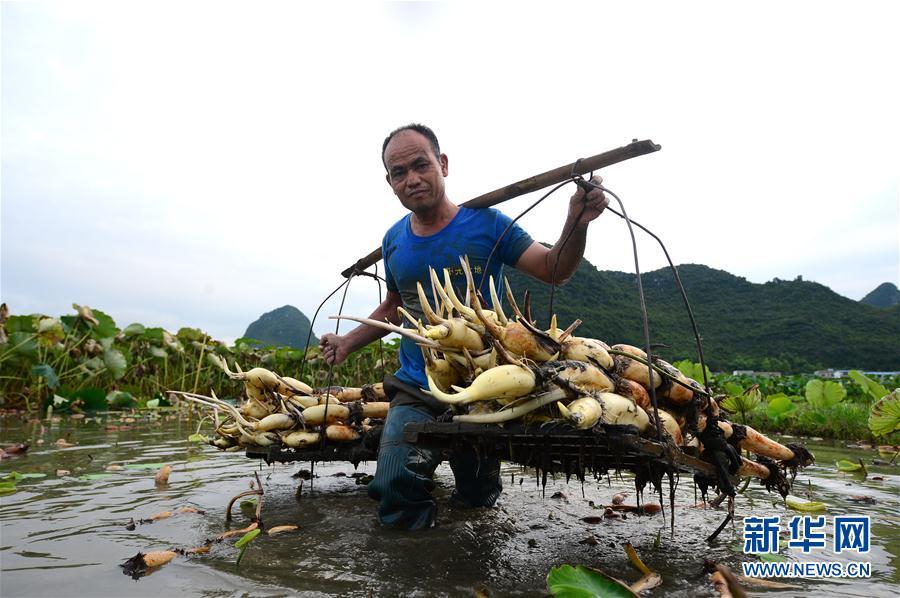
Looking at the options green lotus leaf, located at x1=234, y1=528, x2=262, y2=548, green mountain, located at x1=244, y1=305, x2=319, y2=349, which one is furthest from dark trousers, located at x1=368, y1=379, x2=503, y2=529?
green mountain, located at x1=244, y1=305, x2=319, y2=349

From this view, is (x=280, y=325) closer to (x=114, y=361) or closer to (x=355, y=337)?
(x=114, y=361)

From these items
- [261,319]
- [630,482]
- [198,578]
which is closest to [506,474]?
[630,482]

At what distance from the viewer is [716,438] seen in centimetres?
212

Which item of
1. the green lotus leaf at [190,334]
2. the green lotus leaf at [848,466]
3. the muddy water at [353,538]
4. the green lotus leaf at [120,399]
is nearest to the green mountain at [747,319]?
the green lotus leaf at [190,334]

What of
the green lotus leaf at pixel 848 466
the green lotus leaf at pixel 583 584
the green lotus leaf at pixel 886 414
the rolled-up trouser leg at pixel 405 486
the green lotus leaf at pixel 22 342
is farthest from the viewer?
the green lotus leaf at pixel 22 342

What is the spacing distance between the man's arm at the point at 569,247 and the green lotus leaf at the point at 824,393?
5286 mm

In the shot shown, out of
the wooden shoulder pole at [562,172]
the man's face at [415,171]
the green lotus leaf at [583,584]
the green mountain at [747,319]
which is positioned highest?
the green mountain at [747,319]

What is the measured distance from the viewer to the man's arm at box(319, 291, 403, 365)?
11.1ft

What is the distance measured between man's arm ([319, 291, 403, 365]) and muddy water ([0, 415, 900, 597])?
92cm

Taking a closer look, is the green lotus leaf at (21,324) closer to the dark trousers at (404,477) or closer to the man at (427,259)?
the man at (427,259)

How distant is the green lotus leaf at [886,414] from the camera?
11.6 feet

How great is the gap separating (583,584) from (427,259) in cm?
201

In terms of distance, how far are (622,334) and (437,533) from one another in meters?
24.4

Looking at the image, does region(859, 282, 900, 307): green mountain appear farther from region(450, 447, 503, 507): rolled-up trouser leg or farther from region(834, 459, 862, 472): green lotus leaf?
region(450, 447, 503, 507): rolled-up trouser leg
